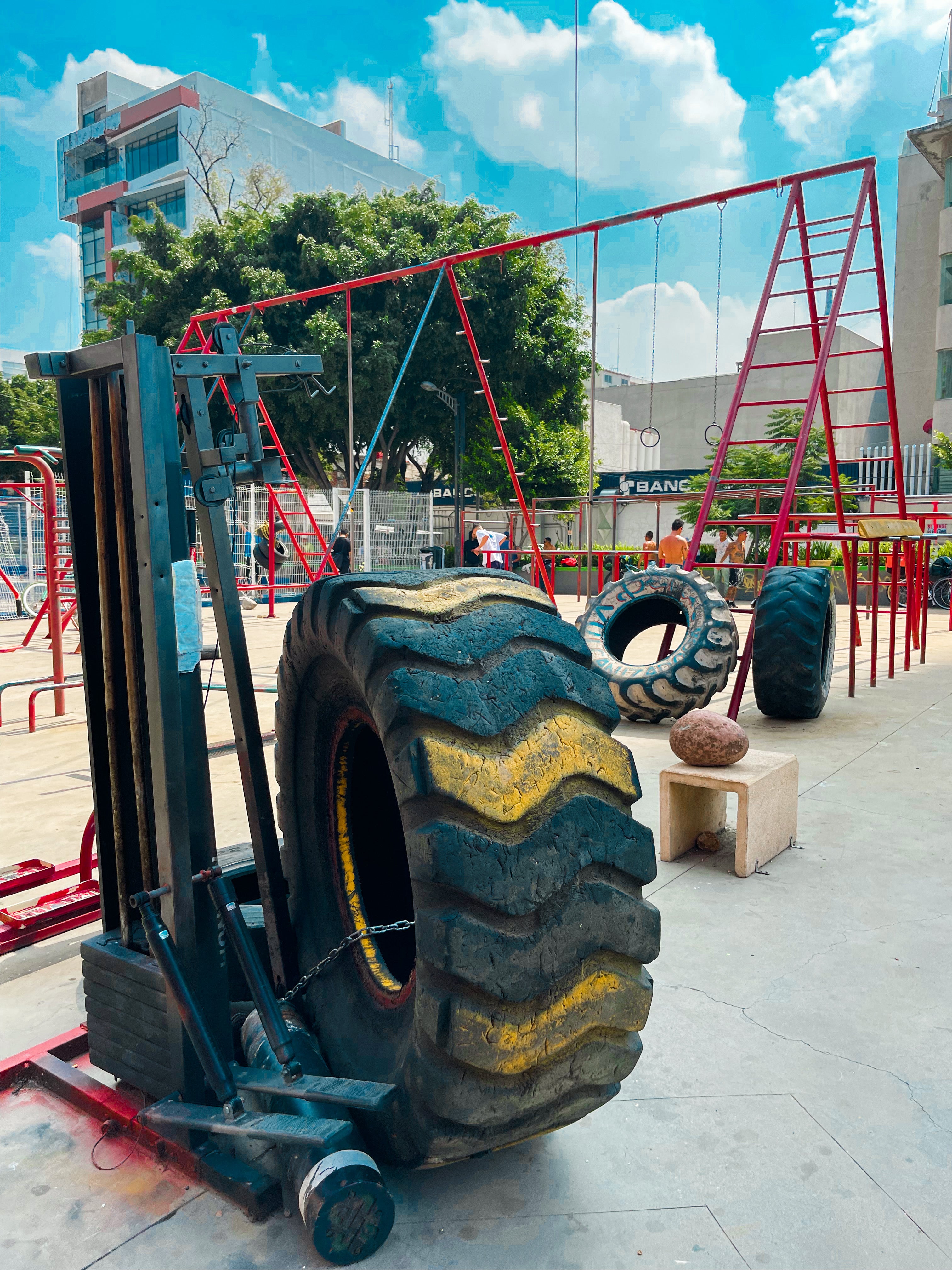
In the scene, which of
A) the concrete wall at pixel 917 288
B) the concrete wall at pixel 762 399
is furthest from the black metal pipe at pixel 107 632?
the concrete wall at pixel 917 288

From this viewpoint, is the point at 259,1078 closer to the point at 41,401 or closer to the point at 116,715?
the point at 116,715

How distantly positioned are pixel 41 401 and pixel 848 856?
43.6 metres

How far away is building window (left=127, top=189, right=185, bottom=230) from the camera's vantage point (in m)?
55.8

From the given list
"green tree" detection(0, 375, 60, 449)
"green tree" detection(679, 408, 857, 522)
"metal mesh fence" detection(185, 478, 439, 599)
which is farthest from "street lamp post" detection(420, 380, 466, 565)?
"green tree" detection(0, 375, 60, 449)

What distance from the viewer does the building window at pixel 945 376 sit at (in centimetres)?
3145

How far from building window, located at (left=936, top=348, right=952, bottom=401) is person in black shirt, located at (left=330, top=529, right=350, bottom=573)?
22766 mm

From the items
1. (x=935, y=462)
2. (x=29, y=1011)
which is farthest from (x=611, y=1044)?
(x=935, y=462)

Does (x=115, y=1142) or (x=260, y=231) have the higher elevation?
(x=260, y=231)

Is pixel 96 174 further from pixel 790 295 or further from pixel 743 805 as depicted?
pixel 743 805

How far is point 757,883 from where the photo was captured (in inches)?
152

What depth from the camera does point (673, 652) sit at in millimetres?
7156

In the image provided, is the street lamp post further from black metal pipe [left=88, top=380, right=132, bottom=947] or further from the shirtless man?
black metal pipe [left=88, top=380, right=132, bottom=947]

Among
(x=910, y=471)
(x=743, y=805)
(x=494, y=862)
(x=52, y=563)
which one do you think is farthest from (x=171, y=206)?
(x=494, y=862)

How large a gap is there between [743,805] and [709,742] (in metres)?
0.34
